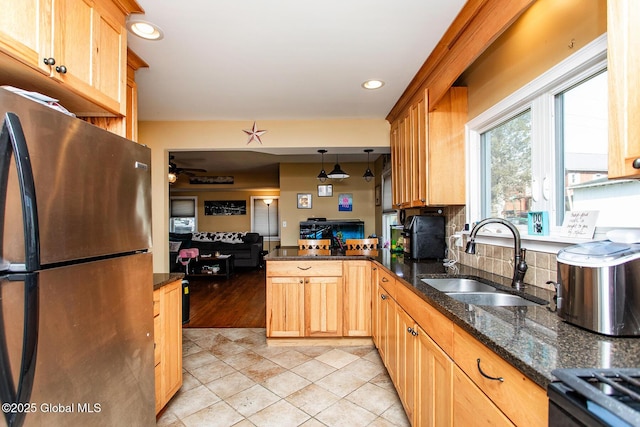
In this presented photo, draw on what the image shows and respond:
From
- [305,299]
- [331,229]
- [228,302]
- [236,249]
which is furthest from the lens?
[236,249]

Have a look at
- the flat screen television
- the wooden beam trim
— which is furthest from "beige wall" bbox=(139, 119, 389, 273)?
the flat screen television

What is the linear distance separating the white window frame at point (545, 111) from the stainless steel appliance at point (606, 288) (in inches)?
18.7

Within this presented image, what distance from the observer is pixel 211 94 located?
2592 millimetres

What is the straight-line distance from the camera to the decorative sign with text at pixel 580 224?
1.29 m

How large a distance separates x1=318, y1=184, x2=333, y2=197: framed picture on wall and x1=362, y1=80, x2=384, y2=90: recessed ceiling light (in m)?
4.10

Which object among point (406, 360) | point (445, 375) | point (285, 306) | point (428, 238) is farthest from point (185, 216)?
point (445, 375)

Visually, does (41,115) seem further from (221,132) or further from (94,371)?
(221,132)

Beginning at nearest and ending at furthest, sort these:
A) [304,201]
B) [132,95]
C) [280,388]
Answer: [132,95] < [280,388] < [304,201]

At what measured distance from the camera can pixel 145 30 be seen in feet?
5.57

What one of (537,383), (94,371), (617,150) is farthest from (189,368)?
(617,150)

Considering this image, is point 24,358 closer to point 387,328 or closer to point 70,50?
point 70,50

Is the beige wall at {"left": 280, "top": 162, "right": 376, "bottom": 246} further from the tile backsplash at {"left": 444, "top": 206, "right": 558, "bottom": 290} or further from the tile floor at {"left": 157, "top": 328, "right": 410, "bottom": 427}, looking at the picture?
the tile backsplash at {"left": 444, "top": 206, "right": 558, "bottom": 290}

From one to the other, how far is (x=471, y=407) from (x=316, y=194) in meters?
5.69

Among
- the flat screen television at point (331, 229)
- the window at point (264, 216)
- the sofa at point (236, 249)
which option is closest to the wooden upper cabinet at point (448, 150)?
the flat screen television at point (331, 229)
